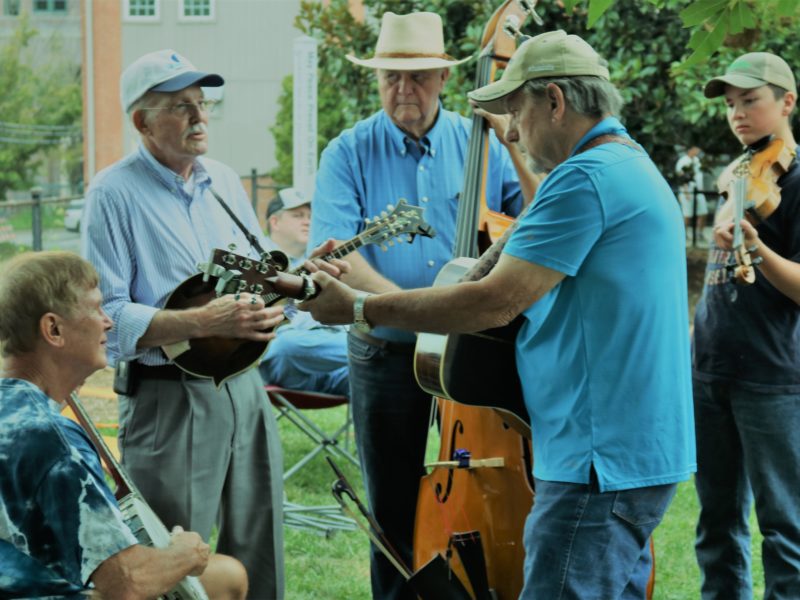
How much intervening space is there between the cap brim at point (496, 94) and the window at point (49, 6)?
28.7 m

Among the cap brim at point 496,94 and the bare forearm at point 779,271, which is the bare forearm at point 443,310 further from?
the bare forearm at point 779,271

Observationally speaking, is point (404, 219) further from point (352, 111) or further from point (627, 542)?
point (352, 111)

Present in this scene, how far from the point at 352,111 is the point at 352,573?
7.18 metres

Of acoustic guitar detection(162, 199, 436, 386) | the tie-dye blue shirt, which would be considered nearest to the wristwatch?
acoustic guitar detection(162, 199, 436, 386)

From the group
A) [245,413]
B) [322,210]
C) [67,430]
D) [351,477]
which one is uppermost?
[322,210]

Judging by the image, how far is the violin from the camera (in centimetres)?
390

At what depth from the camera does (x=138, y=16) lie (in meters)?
29.2

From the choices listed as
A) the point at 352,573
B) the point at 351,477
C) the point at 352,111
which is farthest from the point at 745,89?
the point at 352,111

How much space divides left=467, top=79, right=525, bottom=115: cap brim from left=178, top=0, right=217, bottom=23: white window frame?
26.6 meters

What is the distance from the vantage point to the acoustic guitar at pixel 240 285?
3.33 meters

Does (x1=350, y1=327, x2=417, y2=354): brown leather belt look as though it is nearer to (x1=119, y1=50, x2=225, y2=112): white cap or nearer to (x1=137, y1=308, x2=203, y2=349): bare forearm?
(x1=137, y1=308, x2=203, y2=349): bare forearm

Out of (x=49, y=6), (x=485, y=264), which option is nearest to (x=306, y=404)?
(x=485, y=264)

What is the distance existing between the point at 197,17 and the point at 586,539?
27.8 meters

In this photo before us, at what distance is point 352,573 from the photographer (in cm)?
536
